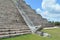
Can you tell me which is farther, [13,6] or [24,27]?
[13,6]

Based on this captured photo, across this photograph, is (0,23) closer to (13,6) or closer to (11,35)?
(11,35)

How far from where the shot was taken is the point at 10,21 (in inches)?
728

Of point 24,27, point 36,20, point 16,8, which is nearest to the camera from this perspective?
point 24,27

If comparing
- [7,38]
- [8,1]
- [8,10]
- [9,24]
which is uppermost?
[8,1]

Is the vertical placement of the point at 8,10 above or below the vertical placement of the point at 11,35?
above

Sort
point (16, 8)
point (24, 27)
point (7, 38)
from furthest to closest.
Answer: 1. point (16, 8)
2. point (24, 27)
3. point (7, 38)

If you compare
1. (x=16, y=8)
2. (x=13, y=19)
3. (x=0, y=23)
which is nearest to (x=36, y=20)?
(x=16, y=8)

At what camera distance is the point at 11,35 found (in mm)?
15469

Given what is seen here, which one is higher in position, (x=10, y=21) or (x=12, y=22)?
(x=10, y=21)

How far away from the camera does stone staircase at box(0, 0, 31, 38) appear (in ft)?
53.1

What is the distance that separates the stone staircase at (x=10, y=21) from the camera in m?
16.2

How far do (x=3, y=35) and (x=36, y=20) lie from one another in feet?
33.8

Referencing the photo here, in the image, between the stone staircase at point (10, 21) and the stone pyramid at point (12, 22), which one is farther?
the stone pyramid at point (12, 22)

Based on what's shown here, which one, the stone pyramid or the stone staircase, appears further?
the stone pyramid
